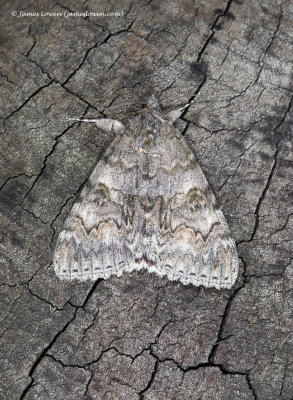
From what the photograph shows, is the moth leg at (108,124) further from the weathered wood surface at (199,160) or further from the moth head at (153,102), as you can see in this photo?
the moth head at (153,102)

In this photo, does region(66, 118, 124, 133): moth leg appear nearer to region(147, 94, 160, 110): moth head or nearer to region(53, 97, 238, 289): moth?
region(53, 97, 238, 289): moth

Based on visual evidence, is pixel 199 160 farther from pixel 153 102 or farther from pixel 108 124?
pixel 108 124

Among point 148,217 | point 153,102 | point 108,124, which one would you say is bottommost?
point 148,217

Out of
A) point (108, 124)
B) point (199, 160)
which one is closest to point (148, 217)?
point (199, 160)

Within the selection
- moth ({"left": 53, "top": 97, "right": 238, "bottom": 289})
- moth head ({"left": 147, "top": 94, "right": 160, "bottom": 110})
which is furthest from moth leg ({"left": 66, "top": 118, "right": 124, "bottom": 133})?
moth head ({"left": 147, "top": 94, "right": 160, "bottom": 110})

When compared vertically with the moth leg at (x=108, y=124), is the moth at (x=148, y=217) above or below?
below

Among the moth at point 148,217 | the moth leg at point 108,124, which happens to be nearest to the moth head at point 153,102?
the moth at point 148,217
